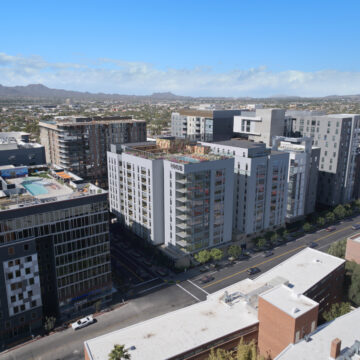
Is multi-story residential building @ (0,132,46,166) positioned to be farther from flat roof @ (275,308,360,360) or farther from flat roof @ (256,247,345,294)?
flat roof @ (275,308,360,360)

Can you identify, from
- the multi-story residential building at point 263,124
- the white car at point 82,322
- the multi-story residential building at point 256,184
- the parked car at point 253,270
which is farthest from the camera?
the multi-story residential building at point 263,124

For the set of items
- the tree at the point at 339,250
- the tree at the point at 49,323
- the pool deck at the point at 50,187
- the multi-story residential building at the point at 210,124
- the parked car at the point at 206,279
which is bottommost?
the parked car at the point at 206,279

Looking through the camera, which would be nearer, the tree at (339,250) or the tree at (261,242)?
the tree at (339,250)

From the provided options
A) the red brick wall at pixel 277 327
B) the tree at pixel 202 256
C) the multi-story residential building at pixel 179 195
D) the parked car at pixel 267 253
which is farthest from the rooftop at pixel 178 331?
the parked car at pixel 267 253

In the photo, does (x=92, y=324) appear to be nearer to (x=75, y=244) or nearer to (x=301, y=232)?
(x=75, y=244)

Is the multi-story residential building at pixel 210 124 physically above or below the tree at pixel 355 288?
above

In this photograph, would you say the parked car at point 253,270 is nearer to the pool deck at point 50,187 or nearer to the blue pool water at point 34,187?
the pool deck at point 50,187

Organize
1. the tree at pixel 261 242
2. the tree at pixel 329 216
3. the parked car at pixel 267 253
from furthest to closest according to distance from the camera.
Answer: the tree at pixel 329 216, the tree at pixel 261 242, the parked car at pixel 267 253

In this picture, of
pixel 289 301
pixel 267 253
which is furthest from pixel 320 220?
pixel 289 301
